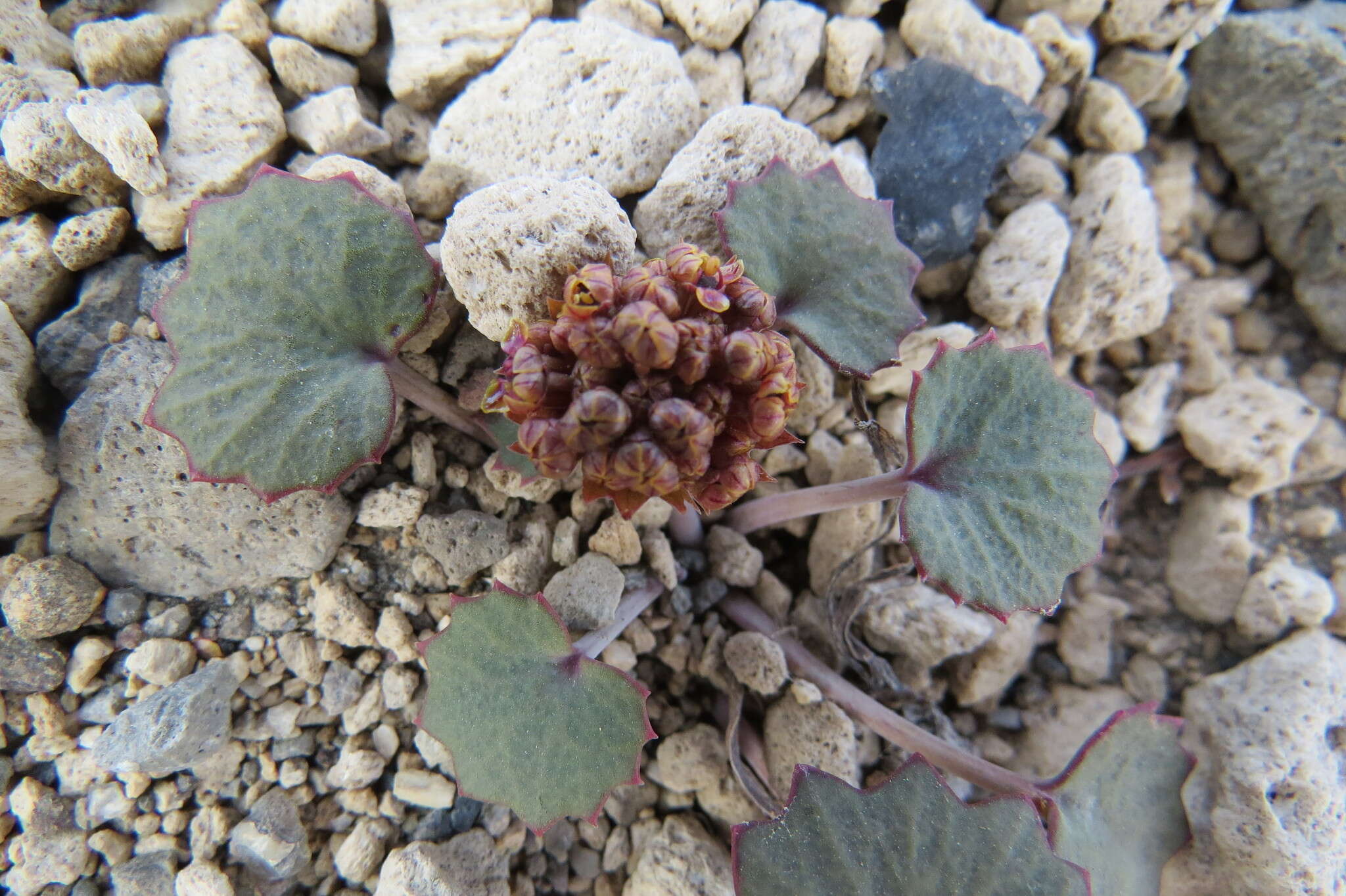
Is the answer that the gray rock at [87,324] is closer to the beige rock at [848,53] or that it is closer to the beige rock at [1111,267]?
the beige rock at [848,53]

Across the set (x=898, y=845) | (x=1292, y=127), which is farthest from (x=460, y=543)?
(x=1292, y=127)

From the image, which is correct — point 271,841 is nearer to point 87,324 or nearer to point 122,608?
point 122,608

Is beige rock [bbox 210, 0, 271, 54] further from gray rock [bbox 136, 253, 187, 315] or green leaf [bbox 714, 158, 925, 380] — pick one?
green leaf [bbox 714, 158, 925, 380]

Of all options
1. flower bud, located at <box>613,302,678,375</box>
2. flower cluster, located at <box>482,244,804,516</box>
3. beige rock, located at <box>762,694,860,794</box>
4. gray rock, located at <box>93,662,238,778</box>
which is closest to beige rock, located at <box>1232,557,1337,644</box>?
beige rock, located at <box>762,694,860,794</box>

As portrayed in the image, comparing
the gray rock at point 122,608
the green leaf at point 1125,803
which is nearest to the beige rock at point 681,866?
the green leaf at point 1125,803

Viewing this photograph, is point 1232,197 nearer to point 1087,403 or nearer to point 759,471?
point 1087,403

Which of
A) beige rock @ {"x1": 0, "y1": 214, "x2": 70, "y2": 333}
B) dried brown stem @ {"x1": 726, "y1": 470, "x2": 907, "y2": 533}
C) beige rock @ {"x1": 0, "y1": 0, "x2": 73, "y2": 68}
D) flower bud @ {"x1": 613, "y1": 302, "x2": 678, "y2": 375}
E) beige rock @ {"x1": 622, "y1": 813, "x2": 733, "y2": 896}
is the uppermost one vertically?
beige rock @ {"x1": 0, "y1": 0, "x2": 73, "y2": 68}
